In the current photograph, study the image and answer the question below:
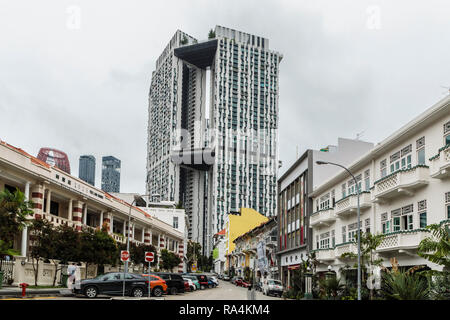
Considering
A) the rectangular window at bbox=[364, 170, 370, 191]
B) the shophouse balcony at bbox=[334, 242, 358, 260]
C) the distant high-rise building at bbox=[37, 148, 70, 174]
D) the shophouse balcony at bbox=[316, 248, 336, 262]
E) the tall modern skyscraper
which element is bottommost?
the shophouse balcony at bbox=[316, 248, 336, 262]

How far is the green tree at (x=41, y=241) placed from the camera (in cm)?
3331

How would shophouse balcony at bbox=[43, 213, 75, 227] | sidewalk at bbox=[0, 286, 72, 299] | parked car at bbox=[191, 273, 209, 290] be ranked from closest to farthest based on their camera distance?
sidewalk at bbox=[0, 286, 72, 299]
shophouse balcony at bbox=[43, 213, 75, 227]
parked car at bbox=[191, 273, 209, 290]

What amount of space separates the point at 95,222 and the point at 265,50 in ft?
456

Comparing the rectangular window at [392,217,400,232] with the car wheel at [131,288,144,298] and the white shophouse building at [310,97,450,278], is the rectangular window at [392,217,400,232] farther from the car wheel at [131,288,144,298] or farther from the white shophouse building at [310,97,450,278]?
the car wheel at [131,288,144,298]

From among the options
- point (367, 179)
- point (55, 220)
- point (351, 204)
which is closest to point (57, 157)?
point (55, 220)

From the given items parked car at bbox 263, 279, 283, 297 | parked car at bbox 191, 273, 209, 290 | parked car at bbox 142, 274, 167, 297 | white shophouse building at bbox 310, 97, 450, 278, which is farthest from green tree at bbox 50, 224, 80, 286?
parked car at bbox 191, 273, 209, 290

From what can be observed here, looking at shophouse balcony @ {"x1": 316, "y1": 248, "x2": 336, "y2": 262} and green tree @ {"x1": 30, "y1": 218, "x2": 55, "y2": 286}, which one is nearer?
green tree @ {"x1": 30, "y1": 218, "x2": 55, "y2": 286}

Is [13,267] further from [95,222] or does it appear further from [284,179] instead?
[284,179]

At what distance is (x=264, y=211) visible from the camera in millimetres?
174375

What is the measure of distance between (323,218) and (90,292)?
76.0ft

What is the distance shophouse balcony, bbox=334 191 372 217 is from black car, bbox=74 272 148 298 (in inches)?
637

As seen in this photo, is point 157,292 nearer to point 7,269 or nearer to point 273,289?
point 7,269

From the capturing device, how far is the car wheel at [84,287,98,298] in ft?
95.7

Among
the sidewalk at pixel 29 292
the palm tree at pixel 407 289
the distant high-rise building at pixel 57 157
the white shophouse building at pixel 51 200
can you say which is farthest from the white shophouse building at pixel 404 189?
the distant high-rise building at pixel 57 157
